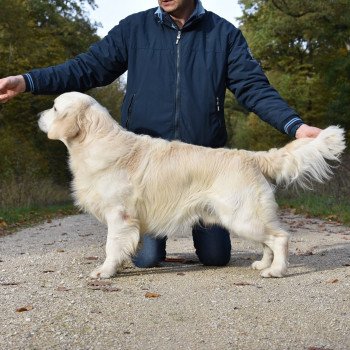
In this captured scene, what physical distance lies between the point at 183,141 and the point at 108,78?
1136 millimetres

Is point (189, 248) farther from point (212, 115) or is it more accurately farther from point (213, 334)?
point (213, 334)

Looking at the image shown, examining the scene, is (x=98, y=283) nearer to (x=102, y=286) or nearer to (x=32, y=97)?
(x=102, y=286)

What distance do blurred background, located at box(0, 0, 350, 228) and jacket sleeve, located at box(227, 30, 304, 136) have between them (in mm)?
13962

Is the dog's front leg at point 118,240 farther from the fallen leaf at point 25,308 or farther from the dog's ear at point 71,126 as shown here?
the fallen leaf at point 25,308

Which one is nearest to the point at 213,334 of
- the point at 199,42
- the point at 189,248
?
the point at 199,42

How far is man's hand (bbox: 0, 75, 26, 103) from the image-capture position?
6047mm

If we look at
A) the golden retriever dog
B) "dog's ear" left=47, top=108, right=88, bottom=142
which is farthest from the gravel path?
"dog's ear" left=47, top=108, right=88, bottom=142

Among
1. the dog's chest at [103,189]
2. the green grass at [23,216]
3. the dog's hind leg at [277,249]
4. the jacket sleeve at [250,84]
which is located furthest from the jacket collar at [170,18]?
the green grass at [23,216]

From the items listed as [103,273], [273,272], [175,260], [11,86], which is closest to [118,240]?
[103,273]

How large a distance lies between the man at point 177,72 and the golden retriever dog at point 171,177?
606mm

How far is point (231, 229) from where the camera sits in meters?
5.87

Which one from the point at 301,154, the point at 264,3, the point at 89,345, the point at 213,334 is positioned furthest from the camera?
the point at 264,3

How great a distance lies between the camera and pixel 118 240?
5.85m

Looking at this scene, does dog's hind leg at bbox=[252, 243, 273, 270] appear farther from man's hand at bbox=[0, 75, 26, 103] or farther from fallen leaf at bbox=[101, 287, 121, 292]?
man's hand at bbox=[0, 75, 26, 103]
